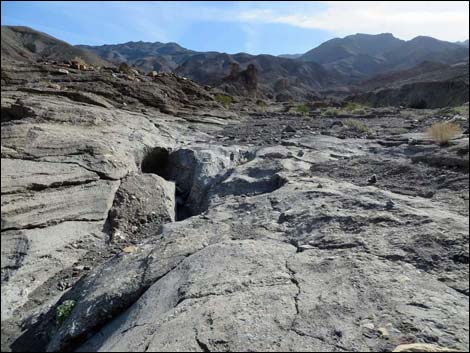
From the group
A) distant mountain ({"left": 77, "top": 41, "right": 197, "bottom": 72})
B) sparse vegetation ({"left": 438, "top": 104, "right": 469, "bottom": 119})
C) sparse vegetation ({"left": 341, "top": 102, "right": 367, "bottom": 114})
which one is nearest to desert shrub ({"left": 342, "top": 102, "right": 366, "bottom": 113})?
sparse vegetation ({"left": 341, "top": 102, "right": 367, "bottom": 114})

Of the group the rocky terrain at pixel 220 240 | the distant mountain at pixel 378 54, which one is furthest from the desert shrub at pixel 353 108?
the distant mountain at pixel 378 54

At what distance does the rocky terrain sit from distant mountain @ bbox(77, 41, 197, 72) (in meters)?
112

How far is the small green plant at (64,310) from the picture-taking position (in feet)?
12.0

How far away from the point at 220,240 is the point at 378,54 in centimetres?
18650

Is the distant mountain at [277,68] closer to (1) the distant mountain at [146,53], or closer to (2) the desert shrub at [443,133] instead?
(1) the distant mountain at [146,53]

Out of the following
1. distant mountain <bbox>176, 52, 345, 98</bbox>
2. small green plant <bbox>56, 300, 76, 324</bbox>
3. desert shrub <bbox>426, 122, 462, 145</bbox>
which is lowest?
small green plant <bbox>56, 300, 76, 324</bbox>

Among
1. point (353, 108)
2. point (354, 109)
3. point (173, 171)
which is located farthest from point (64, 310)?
A: point (353, 108)

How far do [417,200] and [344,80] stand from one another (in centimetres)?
12295

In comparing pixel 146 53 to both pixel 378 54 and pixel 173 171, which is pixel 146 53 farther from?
pixel 173 171

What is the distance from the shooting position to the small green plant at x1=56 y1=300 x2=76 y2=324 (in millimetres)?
3666

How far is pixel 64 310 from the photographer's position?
12.2 ft

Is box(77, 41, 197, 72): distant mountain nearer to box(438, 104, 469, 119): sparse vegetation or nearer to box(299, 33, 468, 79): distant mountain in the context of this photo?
box(299, 33, 468, 79): distant mountain

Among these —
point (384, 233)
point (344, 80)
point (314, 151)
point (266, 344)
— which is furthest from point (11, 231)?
point (344, 80)

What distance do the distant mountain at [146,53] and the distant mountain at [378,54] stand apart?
54.7m
